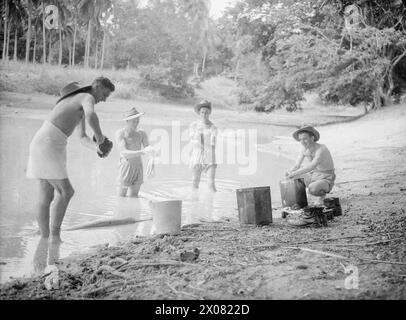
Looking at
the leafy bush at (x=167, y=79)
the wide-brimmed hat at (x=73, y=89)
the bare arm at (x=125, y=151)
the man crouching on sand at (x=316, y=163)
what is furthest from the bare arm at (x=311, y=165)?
the leafy bush at (x=167, y=79)

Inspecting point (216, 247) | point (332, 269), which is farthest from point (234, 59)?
point (332, 269)

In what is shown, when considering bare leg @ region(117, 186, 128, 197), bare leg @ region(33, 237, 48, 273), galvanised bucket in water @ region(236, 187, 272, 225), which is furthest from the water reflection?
bare leg @ region(117, 186, 128, 197)

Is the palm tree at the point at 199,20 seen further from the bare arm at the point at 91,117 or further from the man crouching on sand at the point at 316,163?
the bare arm at the point at 91,117

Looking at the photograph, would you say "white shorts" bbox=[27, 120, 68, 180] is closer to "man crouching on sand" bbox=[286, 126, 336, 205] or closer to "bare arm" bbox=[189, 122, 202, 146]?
"man crouching on sand" bbox=[286, 126, 336, 205]

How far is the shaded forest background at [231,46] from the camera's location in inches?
208

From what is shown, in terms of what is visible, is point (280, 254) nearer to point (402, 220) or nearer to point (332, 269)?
point (332, 269)

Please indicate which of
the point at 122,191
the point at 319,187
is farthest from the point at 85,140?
the point at 319,187

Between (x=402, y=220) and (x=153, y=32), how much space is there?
4.11 m

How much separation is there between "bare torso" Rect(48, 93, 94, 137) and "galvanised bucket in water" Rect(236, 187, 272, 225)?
5.43 ft

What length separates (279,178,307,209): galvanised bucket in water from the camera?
4.54 m

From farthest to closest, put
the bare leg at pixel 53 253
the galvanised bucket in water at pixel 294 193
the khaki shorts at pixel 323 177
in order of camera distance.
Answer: the khaki shorts at pixel 323 177, the galvanised bucket in water at pixel 294 193, the bare leg at pixel 53 253
